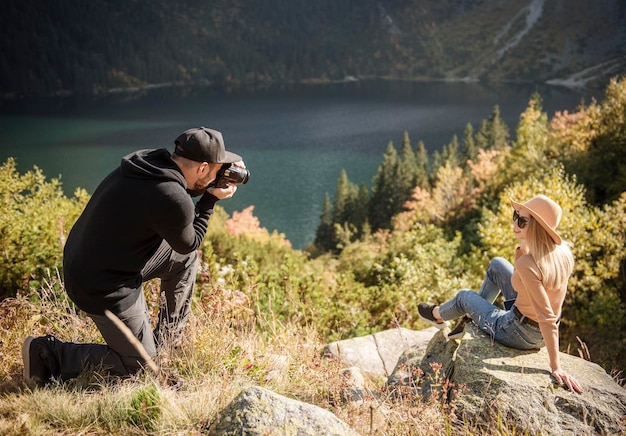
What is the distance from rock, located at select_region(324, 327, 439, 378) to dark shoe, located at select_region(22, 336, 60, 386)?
2.54 m

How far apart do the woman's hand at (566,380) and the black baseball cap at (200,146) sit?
301cm

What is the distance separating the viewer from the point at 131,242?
10.3 ft

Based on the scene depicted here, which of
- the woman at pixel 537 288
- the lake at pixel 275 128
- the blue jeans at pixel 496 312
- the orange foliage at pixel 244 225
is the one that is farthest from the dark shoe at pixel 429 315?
the lake at pixel 275 128

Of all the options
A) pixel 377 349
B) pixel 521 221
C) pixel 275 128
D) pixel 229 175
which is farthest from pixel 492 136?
pixel 229 175

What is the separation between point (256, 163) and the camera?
71000 mm

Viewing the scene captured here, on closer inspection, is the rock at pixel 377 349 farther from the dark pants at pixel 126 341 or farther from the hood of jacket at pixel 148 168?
the hood of jacket at pixel 148 168

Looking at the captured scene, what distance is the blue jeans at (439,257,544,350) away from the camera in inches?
160

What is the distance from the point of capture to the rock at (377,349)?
5.16m

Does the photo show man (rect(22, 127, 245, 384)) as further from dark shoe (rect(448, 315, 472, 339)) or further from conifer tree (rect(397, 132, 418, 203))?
conifer tree (rect(397, 132, 418, 203))

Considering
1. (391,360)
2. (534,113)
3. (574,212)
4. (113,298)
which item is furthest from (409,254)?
(534,113)

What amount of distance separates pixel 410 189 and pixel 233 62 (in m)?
161

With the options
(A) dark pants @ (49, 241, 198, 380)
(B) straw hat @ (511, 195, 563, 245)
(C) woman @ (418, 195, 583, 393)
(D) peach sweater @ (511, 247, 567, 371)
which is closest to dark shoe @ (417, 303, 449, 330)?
(C) woman @ (418, 195, 583, 393)

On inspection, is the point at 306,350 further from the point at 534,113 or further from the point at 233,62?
the point at 233,62

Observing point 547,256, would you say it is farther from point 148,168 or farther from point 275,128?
point 275,128
